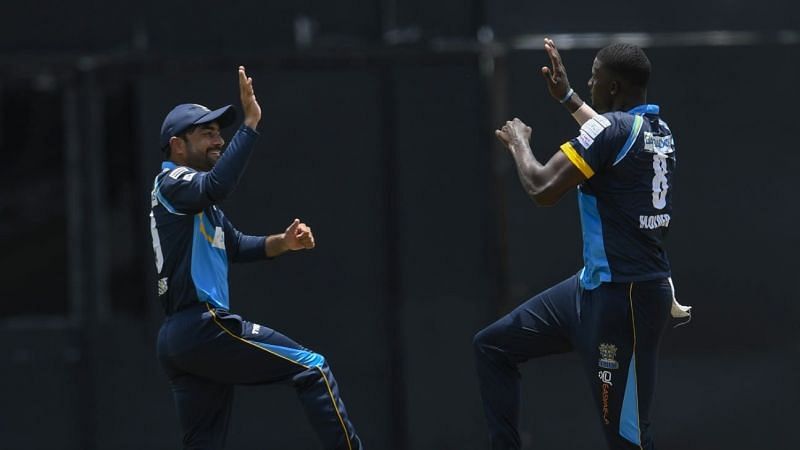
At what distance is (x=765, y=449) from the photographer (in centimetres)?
799

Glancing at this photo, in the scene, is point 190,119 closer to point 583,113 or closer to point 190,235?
point 190,235

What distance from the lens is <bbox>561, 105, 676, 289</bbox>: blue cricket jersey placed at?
5312 mm

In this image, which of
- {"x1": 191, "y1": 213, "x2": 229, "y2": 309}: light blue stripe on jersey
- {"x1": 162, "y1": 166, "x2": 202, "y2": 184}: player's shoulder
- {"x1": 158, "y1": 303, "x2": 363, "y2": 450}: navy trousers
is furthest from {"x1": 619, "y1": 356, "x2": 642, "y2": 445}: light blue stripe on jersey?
{"x1": 162, "y1": 166, "x2": 202, "y2": 184}: player's shoulder

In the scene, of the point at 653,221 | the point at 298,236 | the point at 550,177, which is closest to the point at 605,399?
the point at 653,221

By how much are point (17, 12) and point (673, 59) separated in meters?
4.09

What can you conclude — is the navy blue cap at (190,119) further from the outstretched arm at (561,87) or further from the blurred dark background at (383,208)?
the blurred dark background at (383,208)

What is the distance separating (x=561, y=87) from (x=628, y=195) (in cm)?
57

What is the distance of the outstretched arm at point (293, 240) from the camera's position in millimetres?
5859

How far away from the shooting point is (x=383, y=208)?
26.3 ft

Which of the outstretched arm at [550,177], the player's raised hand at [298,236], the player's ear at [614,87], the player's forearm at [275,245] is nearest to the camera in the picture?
the outstretched arm at [550,177]

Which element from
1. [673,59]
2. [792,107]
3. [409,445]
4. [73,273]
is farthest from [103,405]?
[792,107]

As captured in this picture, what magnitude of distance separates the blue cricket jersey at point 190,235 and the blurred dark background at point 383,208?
2.25 meters

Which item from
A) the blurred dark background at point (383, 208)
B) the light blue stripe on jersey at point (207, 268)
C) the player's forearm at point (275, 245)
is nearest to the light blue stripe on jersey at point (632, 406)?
the player's forearm at point (275, 245)

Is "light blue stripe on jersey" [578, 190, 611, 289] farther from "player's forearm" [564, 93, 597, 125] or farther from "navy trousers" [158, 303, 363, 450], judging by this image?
"navy trousers" [158, 303, 363, 450]
